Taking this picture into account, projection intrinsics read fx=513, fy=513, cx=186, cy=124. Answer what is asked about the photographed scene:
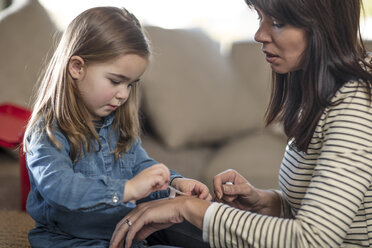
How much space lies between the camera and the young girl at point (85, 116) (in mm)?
1253

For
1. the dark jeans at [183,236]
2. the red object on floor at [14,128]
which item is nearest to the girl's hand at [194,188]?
the dark jeans at [183,236]

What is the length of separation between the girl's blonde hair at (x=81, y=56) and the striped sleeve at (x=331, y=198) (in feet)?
1.38

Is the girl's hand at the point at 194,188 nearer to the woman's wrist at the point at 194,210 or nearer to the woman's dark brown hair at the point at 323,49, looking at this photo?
the woman's wrist at the point at 194,210

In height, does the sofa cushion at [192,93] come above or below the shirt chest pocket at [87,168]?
below

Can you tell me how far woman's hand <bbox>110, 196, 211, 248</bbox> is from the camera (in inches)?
44.9

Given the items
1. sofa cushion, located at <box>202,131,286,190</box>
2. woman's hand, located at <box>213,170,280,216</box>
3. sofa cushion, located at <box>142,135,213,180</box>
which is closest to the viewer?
woman's hand, located at <box>213,170,280,216</box>

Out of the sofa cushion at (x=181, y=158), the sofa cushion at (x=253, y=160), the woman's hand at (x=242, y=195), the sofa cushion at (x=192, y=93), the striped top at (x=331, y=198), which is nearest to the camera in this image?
the striped top at (x=331, y=198)

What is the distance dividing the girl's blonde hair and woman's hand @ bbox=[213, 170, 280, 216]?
0.99 ft

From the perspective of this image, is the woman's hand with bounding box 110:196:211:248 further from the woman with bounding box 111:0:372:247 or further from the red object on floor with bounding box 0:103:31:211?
the red object on floor with bounding box 0:103:31:211

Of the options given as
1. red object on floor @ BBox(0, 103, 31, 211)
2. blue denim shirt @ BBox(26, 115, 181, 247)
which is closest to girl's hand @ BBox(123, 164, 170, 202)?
blue denim shirt @ BBox(26, 115, 181, 247)

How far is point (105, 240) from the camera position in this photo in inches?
52.5

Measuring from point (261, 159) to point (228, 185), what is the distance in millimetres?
1092

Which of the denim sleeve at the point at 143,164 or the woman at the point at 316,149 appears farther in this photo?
the denim sleeve at the point at 143,164

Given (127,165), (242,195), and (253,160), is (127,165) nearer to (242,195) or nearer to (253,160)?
(242,195)
